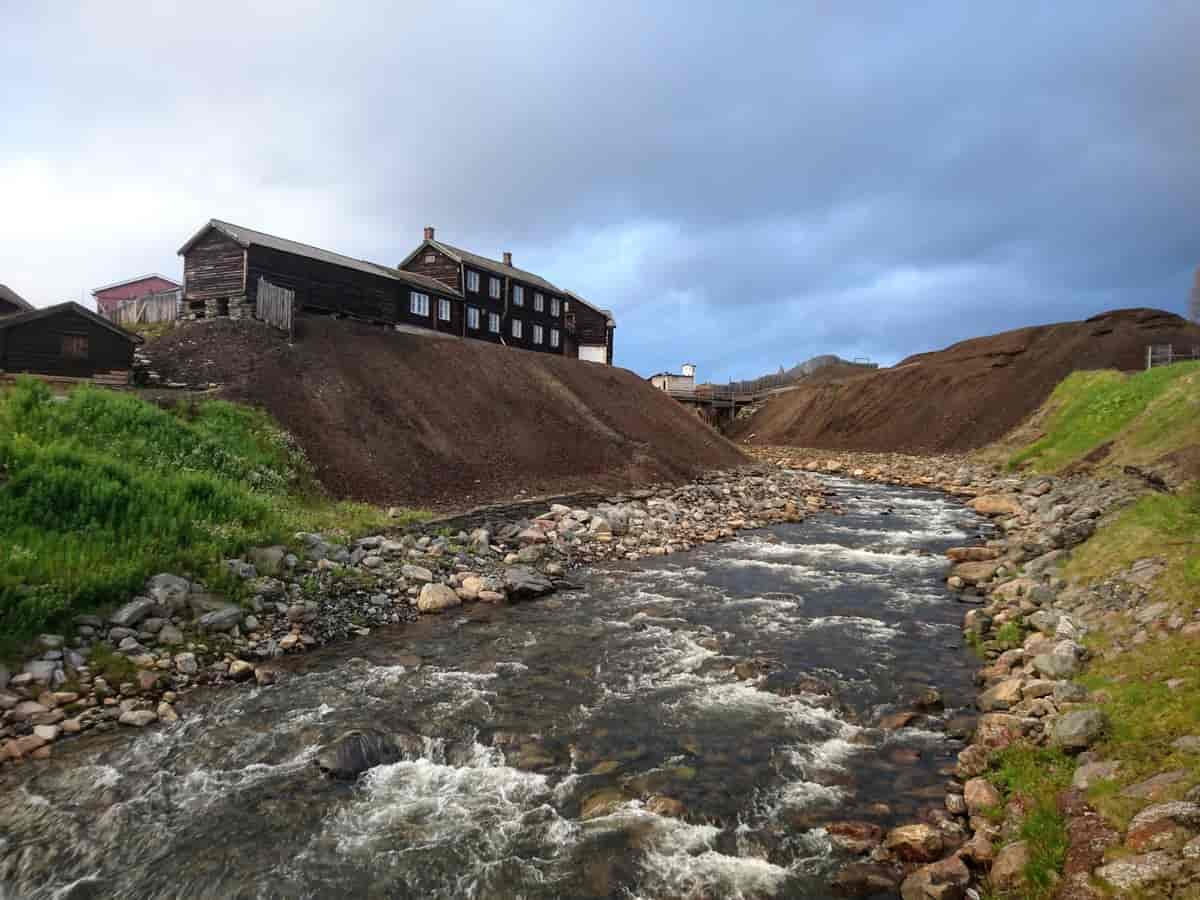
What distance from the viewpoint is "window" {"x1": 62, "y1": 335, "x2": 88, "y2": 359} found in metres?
23.8

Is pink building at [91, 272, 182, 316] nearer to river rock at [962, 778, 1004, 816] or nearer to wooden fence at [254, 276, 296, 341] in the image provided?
wooden fence at [254, 276, 296, 341]

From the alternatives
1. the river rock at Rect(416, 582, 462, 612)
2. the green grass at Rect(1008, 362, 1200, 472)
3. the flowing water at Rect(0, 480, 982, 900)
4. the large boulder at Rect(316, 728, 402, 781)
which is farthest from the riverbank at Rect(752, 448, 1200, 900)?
the green grass at Rect(1008, 362, 1200, 472)

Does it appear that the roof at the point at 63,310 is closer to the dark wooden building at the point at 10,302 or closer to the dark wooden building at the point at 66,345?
the dark wooden building at the point at 66,345

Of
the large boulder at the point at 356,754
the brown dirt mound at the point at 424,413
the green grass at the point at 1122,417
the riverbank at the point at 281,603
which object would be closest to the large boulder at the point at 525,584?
the riverbank at the point at 281,603

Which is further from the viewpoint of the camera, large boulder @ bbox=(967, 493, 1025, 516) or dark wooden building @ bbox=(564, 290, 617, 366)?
dark wooden building @ bbox=(564, 290, 617, 366)

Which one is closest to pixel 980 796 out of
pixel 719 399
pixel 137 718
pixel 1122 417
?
pixel 137 718

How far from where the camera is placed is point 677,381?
241 ft

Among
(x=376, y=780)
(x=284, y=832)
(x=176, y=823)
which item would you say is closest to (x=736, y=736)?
(x=376, y=780)

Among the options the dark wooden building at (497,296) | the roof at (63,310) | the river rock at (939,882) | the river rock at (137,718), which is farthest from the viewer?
the dark wooden building at (497,296)

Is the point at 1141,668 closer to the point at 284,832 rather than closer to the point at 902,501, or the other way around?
the point at 284,832

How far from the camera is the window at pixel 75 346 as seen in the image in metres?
23.8

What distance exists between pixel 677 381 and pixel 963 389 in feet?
93.3

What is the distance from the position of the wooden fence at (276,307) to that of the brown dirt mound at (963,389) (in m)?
48.0

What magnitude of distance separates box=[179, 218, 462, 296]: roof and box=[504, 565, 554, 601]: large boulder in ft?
81.1
